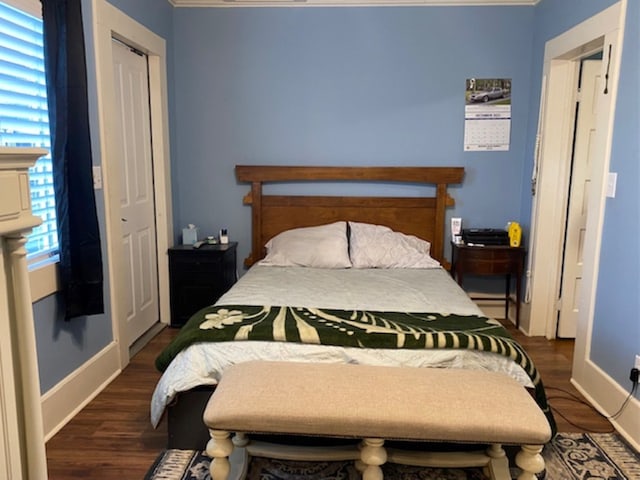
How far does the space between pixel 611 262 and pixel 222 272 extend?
8.16 ft

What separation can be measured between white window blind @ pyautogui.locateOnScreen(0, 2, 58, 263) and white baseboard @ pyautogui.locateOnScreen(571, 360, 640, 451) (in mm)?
2871

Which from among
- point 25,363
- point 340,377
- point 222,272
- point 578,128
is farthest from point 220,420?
point 578,128

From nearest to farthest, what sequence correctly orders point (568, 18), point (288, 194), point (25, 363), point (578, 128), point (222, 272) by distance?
point (25, 363), point (568, 18), point (578, 128), point (222, 272), point (288, 194)

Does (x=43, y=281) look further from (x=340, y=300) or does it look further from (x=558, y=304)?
(x=558, y=304)

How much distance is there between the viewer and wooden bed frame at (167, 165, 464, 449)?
382cm

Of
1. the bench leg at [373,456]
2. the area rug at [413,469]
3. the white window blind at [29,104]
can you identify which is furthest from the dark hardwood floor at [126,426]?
the bench leg at [373,456]

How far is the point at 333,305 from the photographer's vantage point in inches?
102

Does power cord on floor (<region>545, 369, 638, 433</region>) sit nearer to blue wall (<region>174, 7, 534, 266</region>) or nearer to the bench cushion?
the bench cushion

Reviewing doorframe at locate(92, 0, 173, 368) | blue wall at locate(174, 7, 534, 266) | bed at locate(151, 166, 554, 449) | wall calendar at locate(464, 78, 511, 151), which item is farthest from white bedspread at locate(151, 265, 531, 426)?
wall calendar at locate(464, 78, 511, 151)

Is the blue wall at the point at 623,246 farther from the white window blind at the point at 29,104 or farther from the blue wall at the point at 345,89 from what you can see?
the white window blind at the point at 29,104

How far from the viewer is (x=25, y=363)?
127cm

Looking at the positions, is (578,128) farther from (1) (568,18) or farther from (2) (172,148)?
(2) (172,148)

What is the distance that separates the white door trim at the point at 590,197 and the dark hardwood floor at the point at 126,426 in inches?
5.8

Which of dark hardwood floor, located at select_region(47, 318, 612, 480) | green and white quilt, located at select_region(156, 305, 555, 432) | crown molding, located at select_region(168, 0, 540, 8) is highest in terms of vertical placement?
crown molding, located at select_region(168, 0, 540, 8)
